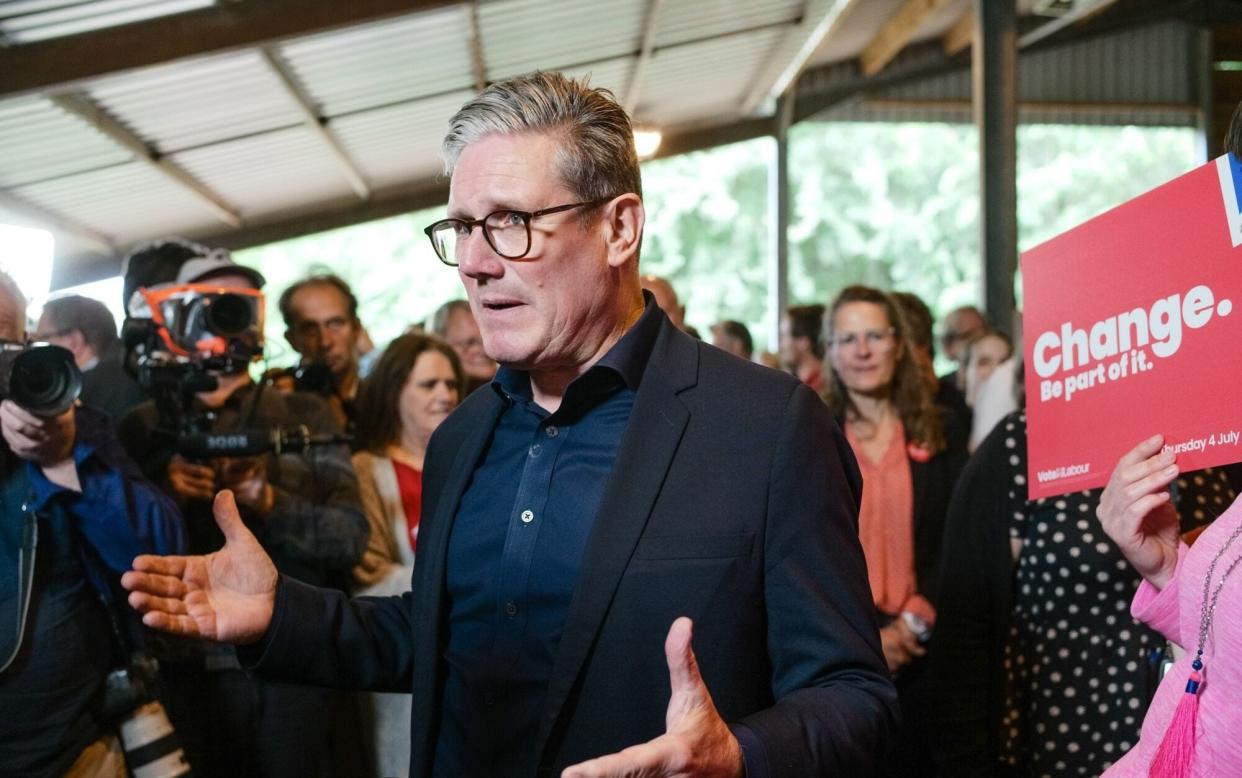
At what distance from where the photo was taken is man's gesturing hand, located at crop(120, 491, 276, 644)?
1.74 metres

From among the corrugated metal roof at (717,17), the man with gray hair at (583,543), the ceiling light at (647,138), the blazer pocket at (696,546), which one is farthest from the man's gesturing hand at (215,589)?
the corrugated metal roof at (717,17)

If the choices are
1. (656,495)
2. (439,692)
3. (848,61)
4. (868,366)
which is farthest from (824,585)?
(848,61)

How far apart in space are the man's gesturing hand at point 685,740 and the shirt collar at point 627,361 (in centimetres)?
53

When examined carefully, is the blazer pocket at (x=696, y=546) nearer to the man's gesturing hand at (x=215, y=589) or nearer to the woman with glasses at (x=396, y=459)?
the man's gesturing hand at (x=215, y=589)

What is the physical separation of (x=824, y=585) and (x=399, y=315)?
15357mm

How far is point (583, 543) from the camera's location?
167cm

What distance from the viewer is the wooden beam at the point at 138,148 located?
7.07 meters

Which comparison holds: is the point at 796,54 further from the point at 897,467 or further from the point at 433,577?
the point at 433,577

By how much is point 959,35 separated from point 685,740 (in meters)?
15.2

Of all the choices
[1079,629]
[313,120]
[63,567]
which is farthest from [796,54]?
[63,567]

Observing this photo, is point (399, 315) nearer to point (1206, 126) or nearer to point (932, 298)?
point (932, 298)

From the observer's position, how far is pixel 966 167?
1766 cm

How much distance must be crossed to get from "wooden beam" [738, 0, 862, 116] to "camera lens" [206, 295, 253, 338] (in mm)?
9174

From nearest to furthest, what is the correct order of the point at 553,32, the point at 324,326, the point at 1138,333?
the point at 1138,333 → the point at 324,326 → the point at 553,32
